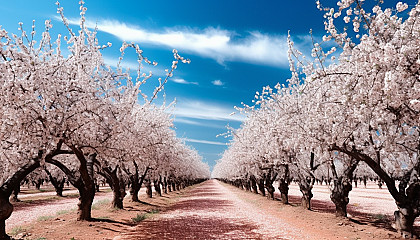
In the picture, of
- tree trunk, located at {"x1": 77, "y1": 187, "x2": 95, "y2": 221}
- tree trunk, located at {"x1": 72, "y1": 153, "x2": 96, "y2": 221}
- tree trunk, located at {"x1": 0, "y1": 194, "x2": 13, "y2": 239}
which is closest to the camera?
tree trunk, located at {"x1": 0, "y1": 194, "x2": 13, "y2": 239}

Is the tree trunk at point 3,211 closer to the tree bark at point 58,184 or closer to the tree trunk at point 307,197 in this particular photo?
the tree trunk at point 307,197

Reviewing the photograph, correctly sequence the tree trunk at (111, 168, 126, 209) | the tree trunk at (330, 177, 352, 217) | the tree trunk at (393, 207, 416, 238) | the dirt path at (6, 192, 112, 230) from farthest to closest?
1. the tree trunk at (111, 168, 126, 209)
2. the dirt path at (6, 192, 112, 230)
3. the tree trunk at (330, 177, 352, 217)
4. the tree trunk at (393, 207, 416, 238)

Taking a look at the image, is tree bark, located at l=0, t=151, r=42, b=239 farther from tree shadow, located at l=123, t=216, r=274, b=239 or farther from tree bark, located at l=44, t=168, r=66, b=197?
tree bark, located at l=44, t=168, r=66, b=197

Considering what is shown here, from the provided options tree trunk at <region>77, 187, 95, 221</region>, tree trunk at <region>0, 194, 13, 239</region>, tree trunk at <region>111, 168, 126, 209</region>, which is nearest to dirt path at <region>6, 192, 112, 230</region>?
tree trunk at <region>77, 187, 95, 221</region>

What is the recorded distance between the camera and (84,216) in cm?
1641

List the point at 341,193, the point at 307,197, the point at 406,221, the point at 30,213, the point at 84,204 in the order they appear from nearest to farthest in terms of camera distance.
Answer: the point at 406,221, the point at 84,204, the point at 341,193, the point at 307,197, the point at 30,213

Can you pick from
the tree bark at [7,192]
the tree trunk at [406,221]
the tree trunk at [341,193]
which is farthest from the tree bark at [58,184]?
the tree trunk at [406,221]

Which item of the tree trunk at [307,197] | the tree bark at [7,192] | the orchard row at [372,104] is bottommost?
the tree trunk at [307,197]

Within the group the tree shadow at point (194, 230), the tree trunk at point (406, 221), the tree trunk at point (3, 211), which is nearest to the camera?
the tree trunk at point (3, 211)

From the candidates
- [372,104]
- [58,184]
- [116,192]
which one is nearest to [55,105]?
[372,104]

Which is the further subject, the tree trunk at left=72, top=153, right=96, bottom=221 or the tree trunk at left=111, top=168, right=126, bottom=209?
the tree trunk at left=111, top=168, right=126, bottom=209

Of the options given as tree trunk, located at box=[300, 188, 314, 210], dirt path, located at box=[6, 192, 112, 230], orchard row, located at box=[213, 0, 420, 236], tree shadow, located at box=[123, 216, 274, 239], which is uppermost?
orchard row, located at box=[213, 0, 420, 236]

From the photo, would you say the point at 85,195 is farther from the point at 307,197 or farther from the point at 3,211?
the point at 307,197

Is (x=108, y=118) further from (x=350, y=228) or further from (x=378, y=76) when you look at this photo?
(x=350, y=228)
